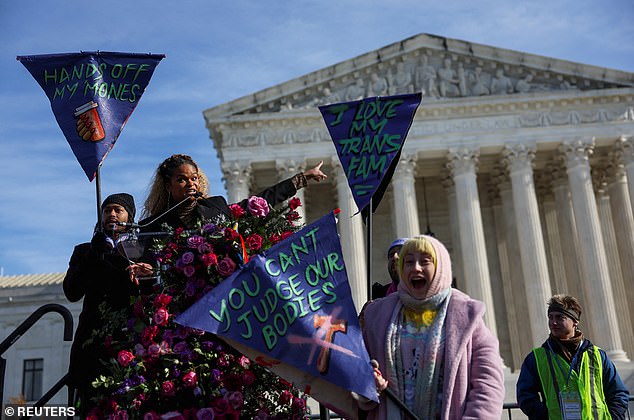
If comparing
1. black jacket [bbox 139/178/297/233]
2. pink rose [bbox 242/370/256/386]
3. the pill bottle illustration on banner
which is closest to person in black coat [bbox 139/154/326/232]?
black jacket [bbox 139/178/297/233]

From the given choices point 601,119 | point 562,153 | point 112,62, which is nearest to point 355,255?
point 562,153

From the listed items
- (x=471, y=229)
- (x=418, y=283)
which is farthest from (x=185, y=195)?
(x=471, y=229)

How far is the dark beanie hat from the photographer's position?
6.20 metres

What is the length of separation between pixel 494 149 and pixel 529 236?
14.4ft

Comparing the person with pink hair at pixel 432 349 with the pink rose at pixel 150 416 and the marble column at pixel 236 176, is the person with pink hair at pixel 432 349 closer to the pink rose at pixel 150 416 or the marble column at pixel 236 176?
the pink rose at pixel 150 416

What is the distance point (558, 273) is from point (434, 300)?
3095cm

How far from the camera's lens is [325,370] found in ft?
14.6

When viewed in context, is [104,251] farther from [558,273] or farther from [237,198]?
[558,273]

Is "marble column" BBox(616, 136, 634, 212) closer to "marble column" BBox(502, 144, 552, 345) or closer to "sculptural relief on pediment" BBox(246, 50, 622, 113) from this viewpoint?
"sculptural relief on pediment" BBox(246, 50, 622, 113)

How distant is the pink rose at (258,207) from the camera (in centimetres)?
549

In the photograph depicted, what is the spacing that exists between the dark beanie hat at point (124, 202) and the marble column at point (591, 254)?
2516 cm

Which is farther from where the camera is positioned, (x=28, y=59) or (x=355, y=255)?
(x=355, y=255)

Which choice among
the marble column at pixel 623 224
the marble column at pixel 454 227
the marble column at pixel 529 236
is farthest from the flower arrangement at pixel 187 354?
the marble column at pixel 623 224

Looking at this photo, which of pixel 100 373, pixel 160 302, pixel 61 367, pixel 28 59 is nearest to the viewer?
pixel 160 302
